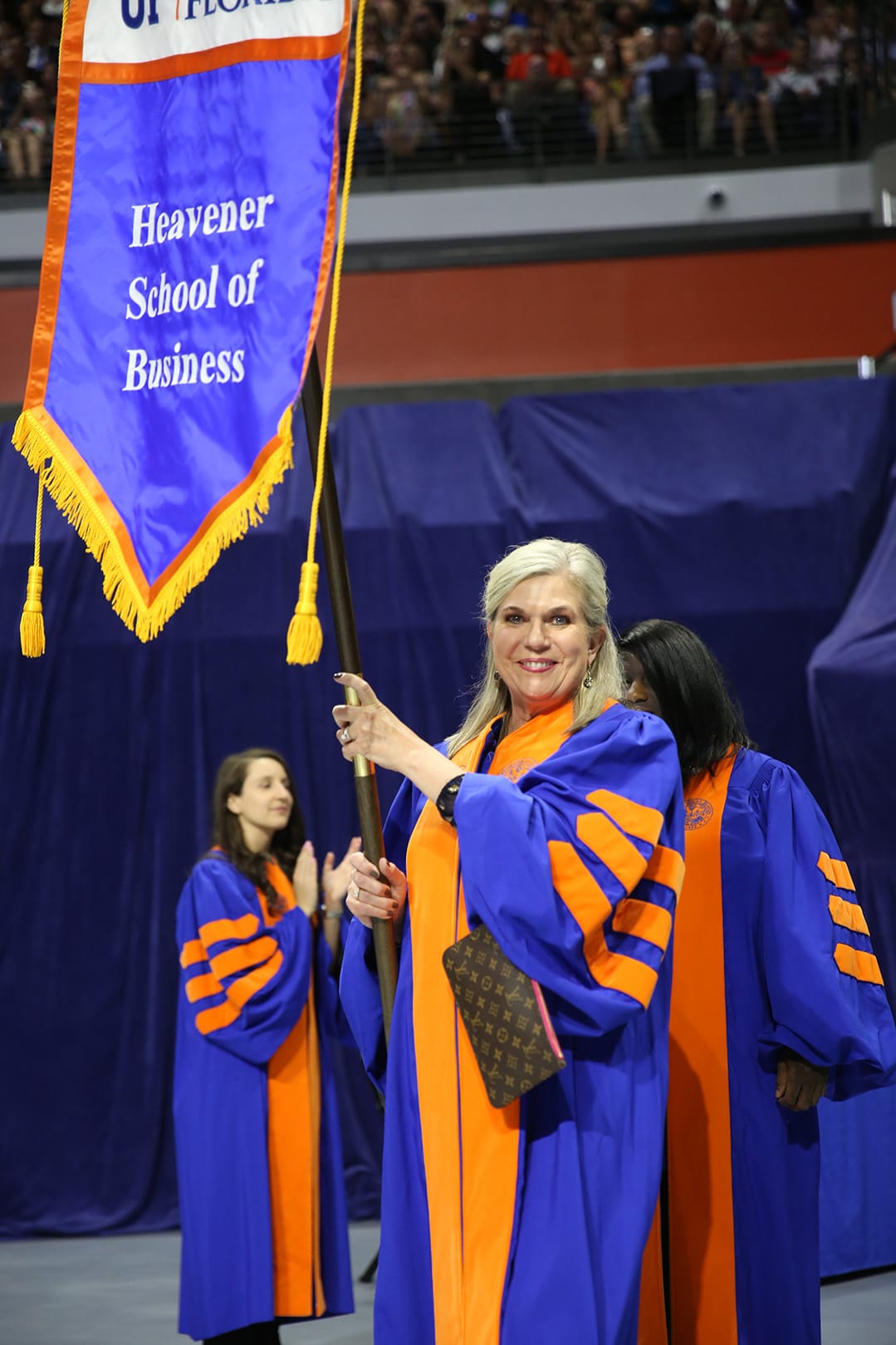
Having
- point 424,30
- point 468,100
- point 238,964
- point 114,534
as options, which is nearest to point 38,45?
point 424,30

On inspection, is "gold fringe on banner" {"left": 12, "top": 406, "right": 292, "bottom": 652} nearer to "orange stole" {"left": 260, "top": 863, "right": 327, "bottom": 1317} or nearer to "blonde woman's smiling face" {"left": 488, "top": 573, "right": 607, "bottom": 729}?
"blonde woman's smiling face" {"left": 488, "top": 573, "right": 607, "bottom": 729}

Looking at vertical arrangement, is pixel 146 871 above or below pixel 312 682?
below

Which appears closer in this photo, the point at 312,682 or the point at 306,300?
the point at 306,300

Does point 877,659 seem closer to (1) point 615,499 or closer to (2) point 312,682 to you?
(1) point 615,499

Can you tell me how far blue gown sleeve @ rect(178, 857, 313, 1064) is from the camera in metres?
4.11

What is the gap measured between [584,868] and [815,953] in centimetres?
85

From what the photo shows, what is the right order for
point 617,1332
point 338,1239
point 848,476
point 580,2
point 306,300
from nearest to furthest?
1. point 617,1332
2. point 306,300
3. point 338,1239
4. point 848,476
5. point 580,2

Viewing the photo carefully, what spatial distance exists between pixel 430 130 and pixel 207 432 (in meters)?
8.36

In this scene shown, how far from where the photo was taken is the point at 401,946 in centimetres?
222

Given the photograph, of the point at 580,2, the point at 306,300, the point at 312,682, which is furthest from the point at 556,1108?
the point at 580,2

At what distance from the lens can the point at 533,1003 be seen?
6.39 ft

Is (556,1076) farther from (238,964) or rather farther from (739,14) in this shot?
(739,14)

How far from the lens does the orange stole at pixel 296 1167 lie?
4.05m

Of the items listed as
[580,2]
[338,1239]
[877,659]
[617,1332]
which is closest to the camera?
[617,1332]
